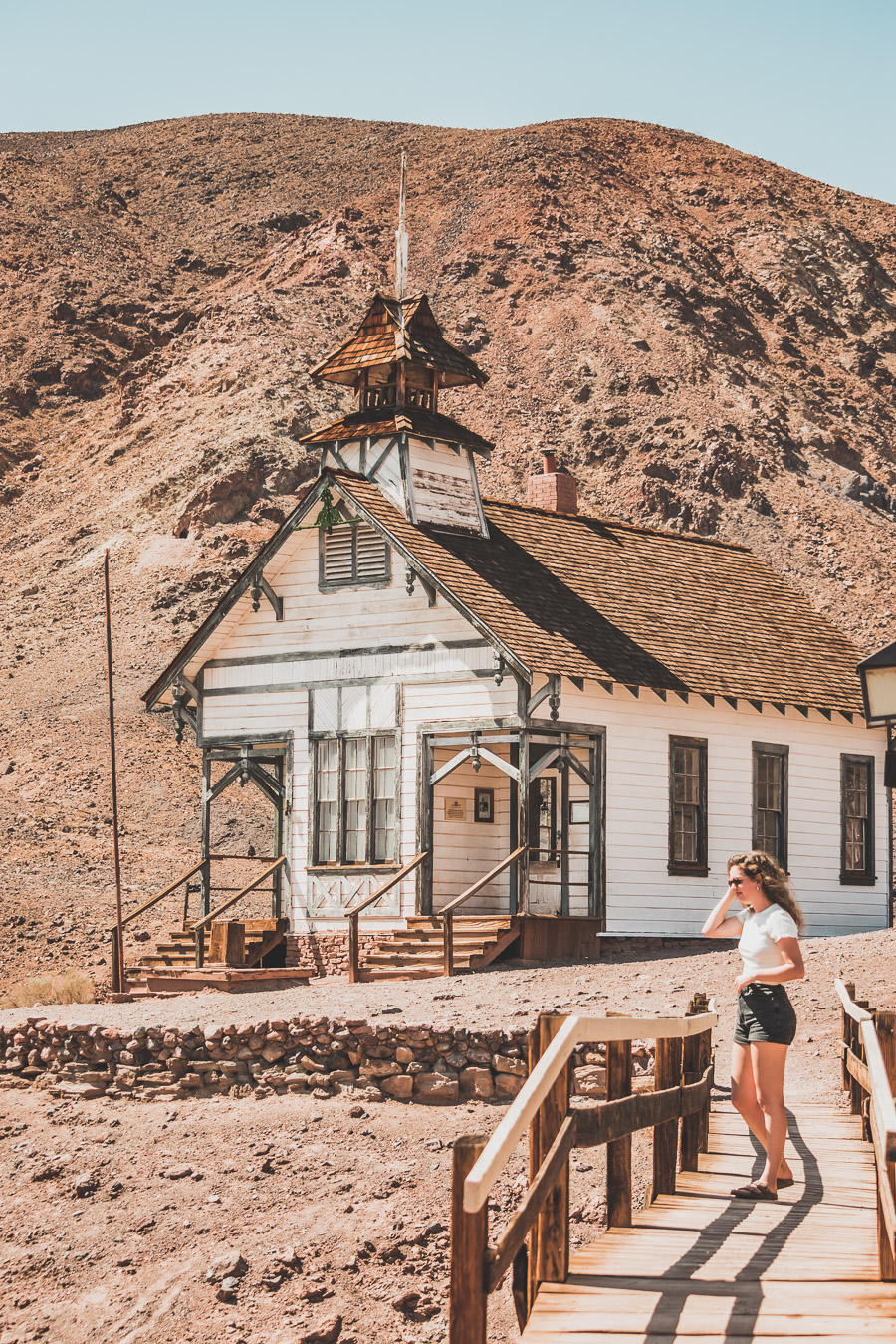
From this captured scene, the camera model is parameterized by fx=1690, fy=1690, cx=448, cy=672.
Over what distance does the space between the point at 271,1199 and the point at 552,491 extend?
18700 mm

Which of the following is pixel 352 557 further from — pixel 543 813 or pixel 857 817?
pixel 857 817

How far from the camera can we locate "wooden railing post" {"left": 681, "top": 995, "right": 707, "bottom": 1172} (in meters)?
10.5

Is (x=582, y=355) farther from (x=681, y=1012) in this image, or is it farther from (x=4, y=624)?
(x=681, y=1012)

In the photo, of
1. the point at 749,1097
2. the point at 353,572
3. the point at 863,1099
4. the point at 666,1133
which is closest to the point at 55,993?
the point at 353,572

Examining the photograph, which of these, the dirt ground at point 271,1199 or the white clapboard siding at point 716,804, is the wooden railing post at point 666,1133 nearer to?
the dirt ground at point 271,1199

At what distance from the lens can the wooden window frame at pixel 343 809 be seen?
23.6 m

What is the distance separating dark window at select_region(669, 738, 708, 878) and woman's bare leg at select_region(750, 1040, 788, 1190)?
1485 cm

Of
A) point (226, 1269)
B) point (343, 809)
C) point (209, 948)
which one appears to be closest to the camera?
point (226, 1269)

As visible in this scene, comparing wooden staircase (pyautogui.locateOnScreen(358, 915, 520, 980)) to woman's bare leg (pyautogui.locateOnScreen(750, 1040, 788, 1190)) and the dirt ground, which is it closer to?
the dirt ground

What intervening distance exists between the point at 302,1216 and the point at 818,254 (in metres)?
76.9

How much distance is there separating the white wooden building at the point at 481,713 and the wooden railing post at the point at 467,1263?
15919 mm

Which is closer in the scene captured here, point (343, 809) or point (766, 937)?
point (766, 937)

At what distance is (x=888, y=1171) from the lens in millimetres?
7215

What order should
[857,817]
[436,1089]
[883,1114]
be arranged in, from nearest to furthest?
[883,1114] → [436,1089] → [857,817]
